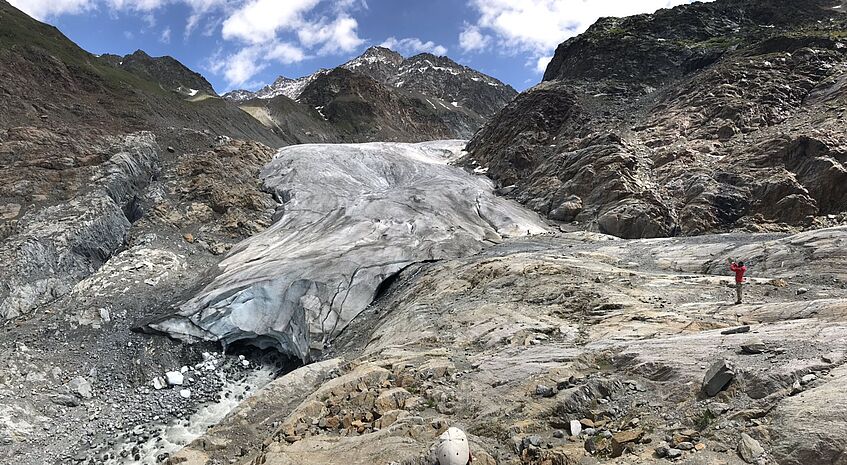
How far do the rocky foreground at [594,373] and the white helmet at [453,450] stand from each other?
0.71 feet

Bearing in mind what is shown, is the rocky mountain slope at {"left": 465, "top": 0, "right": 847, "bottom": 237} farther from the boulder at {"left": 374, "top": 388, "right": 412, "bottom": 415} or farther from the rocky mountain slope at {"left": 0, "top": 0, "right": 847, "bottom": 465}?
the boulder at {"left": 374, "top": 388, "right": 412, "bottom": 415}

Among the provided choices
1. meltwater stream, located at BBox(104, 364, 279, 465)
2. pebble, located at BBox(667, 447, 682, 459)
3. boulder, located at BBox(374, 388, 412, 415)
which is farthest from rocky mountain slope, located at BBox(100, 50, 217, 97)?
pebble, located at BBox(667, 447, 682, 459)

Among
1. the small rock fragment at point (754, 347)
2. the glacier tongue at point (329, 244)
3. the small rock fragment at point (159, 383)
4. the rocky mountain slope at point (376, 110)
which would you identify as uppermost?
the rocky mountain slope at point (376, 110)

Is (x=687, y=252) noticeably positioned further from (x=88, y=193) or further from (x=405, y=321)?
(x=88, y=193)

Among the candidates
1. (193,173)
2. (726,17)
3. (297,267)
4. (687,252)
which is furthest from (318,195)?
(726,17)

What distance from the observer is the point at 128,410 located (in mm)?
16969

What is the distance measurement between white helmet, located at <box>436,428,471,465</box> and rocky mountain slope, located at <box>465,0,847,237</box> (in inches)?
1031

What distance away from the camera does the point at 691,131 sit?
119 ft

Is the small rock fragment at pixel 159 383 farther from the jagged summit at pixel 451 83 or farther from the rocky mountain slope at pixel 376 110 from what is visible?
the jagged summit at pixel 451 83

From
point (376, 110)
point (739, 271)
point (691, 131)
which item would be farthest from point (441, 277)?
point (376, 110)

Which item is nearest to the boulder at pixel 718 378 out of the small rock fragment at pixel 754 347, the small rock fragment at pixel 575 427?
the small rock fragment at pixel 754 347

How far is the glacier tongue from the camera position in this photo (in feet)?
71.2

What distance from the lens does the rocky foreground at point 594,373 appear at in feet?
20.7

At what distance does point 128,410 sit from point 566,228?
27185mm
